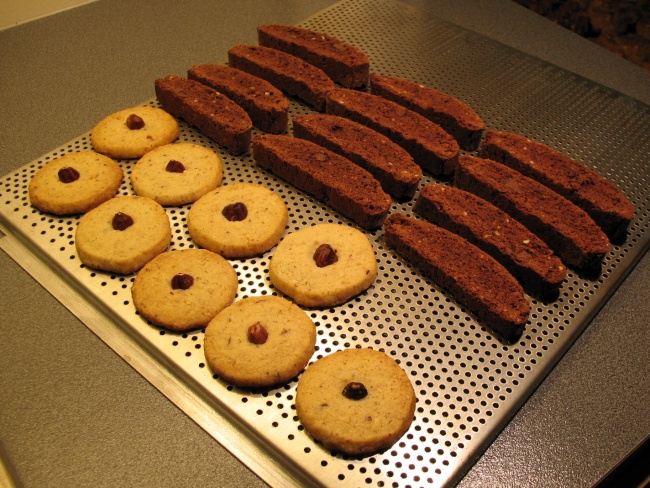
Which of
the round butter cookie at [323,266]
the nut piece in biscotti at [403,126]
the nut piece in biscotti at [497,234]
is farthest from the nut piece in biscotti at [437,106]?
the round butter cookie at [323,266]

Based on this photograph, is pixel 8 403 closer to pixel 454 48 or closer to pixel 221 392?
pixel 221 392

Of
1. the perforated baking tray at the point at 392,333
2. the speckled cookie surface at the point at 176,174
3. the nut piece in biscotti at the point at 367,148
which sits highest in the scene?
the nut piece in biscotti at the point at 367,148

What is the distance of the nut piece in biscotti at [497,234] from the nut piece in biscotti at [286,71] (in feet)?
1.81

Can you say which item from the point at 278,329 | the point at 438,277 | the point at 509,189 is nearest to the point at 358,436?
the point at 278,329

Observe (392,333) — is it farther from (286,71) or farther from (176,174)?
(286,71)

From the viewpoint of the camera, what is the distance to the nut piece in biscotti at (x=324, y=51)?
2000 millimetres

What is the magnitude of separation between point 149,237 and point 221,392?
0.45 metres

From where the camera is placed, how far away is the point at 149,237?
1.45m

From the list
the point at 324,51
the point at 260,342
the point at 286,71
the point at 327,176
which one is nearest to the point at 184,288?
the point at 260,342

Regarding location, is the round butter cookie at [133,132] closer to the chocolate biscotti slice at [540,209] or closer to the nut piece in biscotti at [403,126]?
the nut piece in biscotti at [403,126]

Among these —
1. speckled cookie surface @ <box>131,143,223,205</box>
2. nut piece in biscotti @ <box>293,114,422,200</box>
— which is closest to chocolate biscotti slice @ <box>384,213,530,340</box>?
nut piece in biscotti @ <box>293,114,422,200</box>

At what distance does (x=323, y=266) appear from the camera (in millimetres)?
1403

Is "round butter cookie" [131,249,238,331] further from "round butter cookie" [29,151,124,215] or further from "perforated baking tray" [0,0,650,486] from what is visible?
"round butter cookie" [29,151,124,215]

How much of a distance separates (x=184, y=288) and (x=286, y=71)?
3.07 ft
